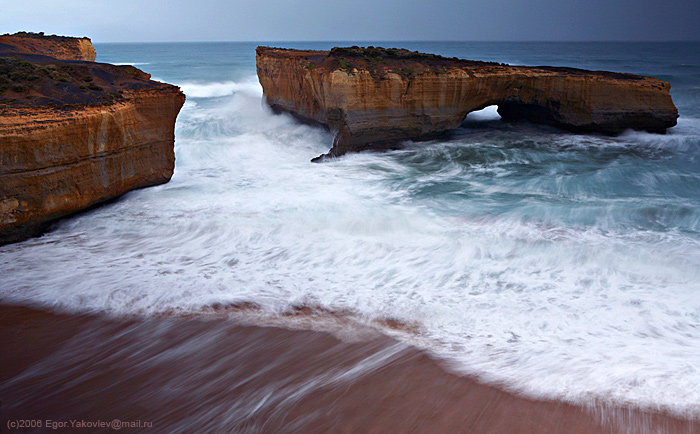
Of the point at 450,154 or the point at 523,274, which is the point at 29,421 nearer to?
the point at 523,274

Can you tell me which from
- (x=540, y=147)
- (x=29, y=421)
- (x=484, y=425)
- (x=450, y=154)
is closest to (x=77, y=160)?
(x=29, y=421)

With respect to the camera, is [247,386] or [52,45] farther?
[52,45]

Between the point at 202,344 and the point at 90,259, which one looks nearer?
the point at 202,344

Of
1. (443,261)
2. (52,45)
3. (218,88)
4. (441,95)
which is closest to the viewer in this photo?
(443,261)

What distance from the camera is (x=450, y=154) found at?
11.4 m

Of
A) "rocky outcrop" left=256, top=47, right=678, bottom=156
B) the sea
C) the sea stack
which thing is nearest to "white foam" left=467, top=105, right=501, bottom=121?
"rocky outcrop" left=256, top=47, right=678, bottom=156

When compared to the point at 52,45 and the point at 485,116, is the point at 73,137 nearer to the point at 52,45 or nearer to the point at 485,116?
the point at 52,45

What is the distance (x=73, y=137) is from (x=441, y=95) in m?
8.77

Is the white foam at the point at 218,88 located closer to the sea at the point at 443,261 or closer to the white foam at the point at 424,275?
the sea at the point at 443,261

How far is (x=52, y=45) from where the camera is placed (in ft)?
45.7

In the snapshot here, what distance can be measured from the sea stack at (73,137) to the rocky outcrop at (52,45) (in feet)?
17.8

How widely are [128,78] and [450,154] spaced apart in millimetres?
7439

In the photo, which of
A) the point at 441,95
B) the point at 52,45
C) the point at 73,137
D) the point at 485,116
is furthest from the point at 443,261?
the point at 52,45

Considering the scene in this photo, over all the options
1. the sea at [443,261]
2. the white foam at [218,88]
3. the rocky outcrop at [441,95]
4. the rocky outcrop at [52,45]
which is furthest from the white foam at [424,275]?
the white foam at [218,88]
